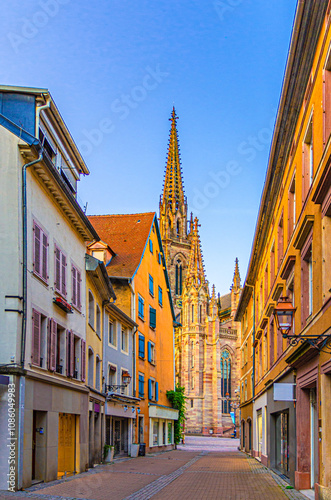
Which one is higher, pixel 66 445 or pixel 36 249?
pixel 36 249

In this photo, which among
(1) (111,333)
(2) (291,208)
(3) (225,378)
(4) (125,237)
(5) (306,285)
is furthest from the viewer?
(3) (225,378)

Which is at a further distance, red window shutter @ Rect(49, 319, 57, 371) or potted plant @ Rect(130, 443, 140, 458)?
potted plant @ Rect(130, 443, 140, 458)

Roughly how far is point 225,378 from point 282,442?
79.1 metres

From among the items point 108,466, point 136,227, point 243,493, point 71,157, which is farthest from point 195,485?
point 136,227

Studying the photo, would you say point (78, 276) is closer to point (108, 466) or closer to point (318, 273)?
point (108, 466)

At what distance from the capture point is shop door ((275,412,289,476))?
18.0 m

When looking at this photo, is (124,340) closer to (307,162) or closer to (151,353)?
(151,353)

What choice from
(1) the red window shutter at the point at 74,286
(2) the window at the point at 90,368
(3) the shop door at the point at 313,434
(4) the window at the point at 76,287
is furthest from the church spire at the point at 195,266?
(3) the shop door at the point at 313,434

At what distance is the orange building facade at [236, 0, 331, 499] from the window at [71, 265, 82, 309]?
6.15 m

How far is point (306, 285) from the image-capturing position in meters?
14.2

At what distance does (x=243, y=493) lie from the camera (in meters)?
15.0

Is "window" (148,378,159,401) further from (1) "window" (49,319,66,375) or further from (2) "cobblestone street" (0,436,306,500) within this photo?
(1) "window" (49,319,66,375)

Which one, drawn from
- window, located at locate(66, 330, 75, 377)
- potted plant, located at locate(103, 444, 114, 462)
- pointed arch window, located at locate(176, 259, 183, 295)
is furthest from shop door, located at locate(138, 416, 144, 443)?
pointed arch window, located at locate(176, 259, 183, 295)

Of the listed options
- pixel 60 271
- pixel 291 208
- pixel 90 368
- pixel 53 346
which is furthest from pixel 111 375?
pixel 291 208
